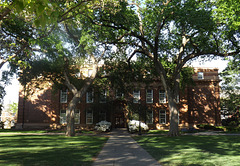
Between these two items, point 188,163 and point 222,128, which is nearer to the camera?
point 188,163

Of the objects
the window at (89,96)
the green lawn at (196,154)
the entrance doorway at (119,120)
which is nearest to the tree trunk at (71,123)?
the green lawn at (196,154)

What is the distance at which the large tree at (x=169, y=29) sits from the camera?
53.7 feet

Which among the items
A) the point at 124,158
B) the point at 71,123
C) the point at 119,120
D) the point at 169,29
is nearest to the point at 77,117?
the point at 119,120

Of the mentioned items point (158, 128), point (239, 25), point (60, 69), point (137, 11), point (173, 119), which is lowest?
point (158, 128)

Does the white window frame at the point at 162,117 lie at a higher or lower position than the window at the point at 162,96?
lower

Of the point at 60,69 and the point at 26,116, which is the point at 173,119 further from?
the point at 26,116

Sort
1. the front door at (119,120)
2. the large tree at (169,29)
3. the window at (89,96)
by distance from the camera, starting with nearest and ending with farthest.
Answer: the large tree at (169,29) < the window at (89,96) < the front door at (119,120)

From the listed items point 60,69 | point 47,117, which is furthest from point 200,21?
point 47,117

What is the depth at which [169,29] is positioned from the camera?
2227 cm

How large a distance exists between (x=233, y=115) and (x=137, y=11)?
2984 centimetres

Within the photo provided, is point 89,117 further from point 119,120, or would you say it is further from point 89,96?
point 119,120

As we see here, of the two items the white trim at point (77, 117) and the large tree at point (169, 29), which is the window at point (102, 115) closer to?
the white trim at point (77, 117)

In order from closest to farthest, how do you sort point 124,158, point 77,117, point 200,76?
1. point 124,158
2. point 77,117
3. point 200,76

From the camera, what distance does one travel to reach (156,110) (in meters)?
37.0
